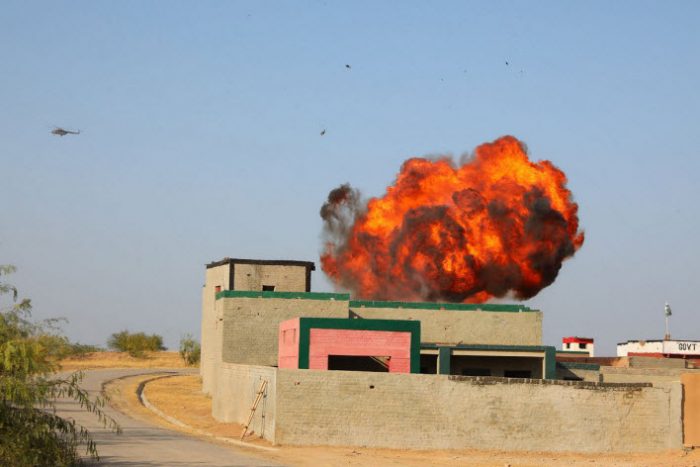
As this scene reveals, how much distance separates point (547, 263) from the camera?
71500mm

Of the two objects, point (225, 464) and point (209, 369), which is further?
point (209, 369)

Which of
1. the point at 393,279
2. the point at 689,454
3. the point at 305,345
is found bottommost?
the point at 689,454

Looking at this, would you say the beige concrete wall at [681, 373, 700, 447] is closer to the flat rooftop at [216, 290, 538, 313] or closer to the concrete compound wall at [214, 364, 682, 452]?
the concrete compound wall at [214, 364, 682, 452]

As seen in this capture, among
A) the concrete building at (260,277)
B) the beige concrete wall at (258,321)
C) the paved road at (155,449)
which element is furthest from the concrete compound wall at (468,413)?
the concrete building at (260,277)

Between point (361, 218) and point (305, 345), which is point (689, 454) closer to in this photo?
point (305, 345)

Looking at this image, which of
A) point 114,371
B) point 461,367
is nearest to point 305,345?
point 461,367

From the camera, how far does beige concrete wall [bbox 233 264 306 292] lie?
63094 millimetres

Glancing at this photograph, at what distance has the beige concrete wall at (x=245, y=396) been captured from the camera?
4034 cm

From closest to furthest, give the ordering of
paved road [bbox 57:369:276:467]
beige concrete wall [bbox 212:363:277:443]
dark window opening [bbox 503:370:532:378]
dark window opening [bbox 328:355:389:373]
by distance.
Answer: paved road [bbox 57:369:276:467]
beige concrete wall [bbox 212:363:277:443]
dark window opening [bbox 328:355:389:373]
dark window opening [bbox 503:370:532:378]

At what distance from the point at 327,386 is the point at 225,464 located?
27.8 ft

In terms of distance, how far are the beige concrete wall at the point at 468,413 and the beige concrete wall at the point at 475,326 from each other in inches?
576

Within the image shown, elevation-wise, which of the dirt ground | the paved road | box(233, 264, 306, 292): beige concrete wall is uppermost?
box(233, 264, 306, 292): beige concrete wall

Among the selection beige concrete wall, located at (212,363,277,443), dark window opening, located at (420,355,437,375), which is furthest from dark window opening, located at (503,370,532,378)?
beige concrete wall, located at (212,363,277,443)

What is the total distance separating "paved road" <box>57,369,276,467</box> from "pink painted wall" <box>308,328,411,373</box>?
664 centimetres
